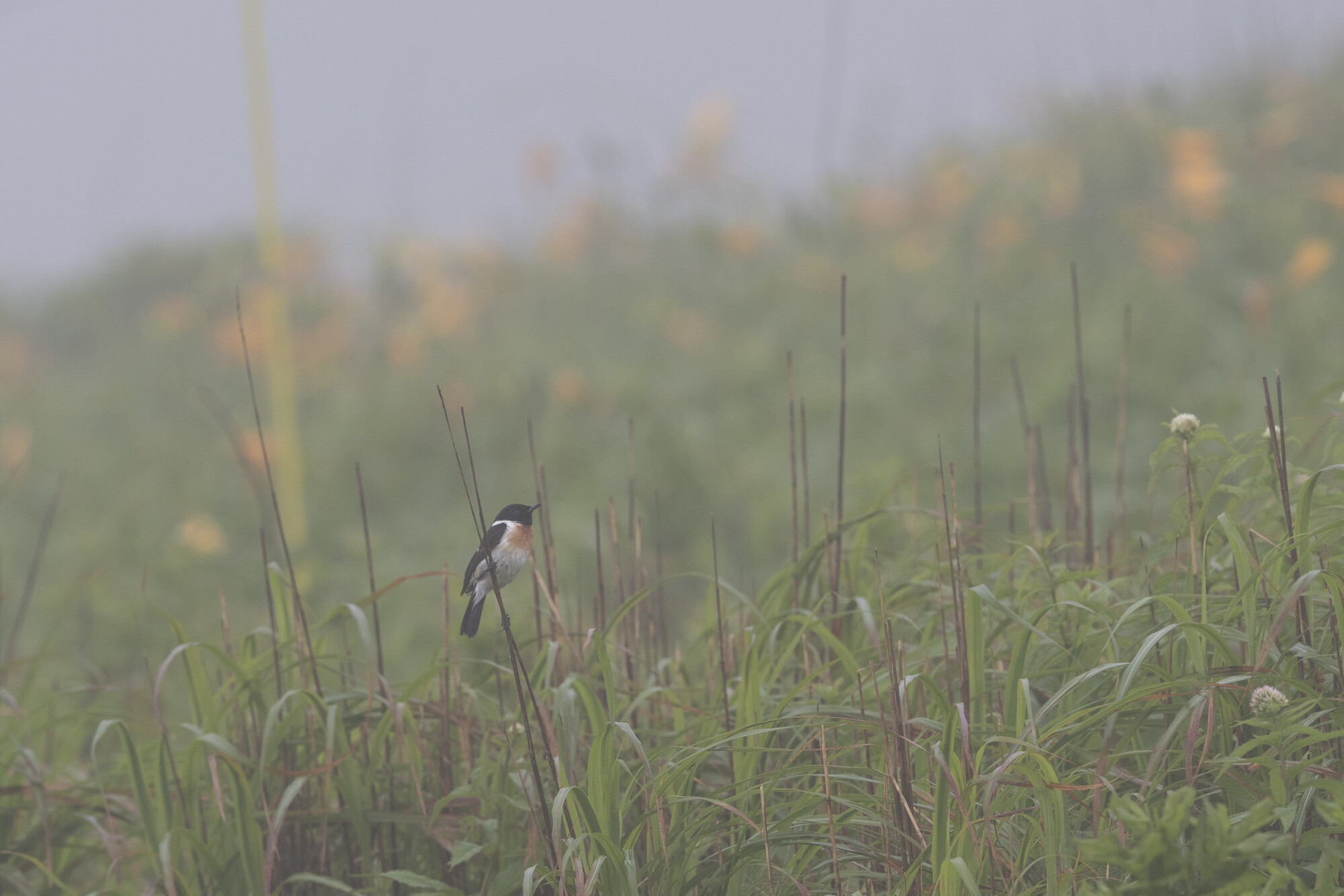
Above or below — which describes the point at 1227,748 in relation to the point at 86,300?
below

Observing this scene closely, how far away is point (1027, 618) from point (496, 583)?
1011 millimetres

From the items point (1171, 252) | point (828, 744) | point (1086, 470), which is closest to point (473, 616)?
point (828, 744)

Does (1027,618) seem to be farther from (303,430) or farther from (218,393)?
(218,393)

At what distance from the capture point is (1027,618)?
1844 millimetres

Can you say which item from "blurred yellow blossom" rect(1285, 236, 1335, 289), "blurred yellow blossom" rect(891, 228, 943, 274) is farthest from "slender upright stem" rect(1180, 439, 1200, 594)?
"blurred yellow blossom" rect(891, 228, 943, 274)

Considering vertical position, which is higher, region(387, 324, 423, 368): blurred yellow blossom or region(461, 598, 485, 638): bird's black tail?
region(387, 324, 423, 368): blurred yellow blossom

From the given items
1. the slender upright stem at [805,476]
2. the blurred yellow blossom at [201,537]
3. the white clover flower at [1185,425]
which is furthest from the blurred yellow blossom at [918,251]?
the white clover flower at [1185,425]

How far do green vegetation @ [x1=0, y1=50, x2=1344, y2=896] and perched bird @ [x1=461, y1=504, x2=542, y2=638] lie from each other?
0.27 m

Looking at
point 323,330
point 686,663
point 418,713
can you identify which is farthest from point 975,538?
point 323,330

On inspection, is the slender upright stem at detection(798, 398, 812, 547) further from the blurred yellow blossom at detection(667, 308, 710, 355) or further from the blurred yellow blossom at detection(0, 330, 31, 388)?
the blurred yellow blossom at detection(0, 330, 31, 388)

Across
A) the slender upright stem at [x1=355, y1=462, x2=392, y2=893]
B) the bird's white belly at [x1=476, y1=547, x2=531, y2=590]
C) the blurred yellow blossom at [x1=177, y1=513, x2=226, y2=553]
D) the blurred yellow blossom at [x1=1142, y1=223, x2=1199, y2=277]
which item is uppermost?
the blurred yellow blossom at [x1=1142, y1=223, x2=1199, y2=277]

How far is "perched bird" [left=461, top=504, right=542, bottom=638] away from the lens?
1198mm

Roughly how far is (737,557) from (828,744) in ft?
9.20

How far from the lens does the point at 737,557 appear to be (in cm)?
475
